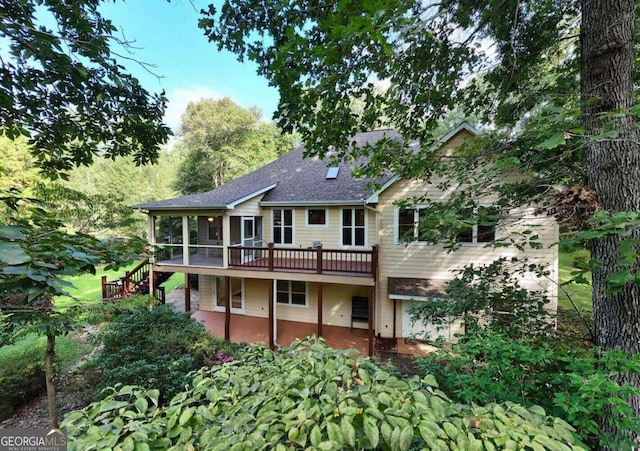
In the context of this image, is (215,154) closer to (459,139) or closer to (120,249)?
(459,139)

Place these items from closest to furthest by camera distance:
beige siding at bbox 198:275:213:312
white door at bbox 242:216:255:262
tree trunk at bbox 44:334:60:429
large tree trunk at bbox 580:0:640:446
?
large tree trunk at bbox 580:0:640:446 → tree trunk at bbox 44:334:60:429 → white door at bbox 242:216:255:262 → beige siding at bbox 198:275:213:312

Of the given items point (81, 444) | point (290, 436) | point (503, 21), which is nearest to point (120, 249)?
point (81, 444)

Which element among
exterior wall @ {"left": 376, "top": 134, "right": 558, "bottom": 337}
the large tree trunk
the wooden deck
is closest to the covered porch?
exterior wall @ {"left": 376, "top": 134, "right": 558, "bottom": 337}

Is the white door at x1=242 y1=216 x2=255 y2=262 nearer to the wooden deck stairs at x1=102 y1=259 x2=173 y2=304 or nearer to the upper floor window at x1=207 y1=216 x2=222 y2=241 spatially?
the upper floor window at x1=207 y1=216 x2=222 y2=241

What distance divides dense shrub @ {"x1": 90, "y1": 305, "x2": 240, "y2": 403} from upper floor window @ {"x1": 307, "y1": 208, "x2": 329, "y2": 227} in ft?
17.3

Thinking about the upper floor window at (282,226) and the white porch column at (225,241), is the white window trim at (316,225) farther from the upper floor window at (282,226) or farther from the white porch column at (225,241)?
the white porch column at (225,241)

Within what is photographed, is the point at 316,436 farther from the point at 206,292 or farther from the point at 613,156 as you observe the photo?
the point at 206,292

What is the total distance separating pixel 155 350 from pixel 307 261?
502 cm

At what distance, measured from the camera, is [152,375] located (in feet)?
16.7

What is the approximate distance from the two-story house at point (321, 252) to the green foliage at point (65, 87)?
5.02m

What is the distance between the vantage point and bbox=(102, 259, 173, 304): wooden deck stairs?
10.2m

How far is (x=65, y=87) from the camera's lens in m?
2.95

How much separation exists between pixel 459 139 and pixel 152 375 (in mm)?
10140

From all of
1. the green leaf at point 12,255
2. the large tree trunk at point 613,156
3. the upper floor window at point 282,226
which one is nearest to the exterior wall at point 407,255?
the upper floor window at point 282,226
